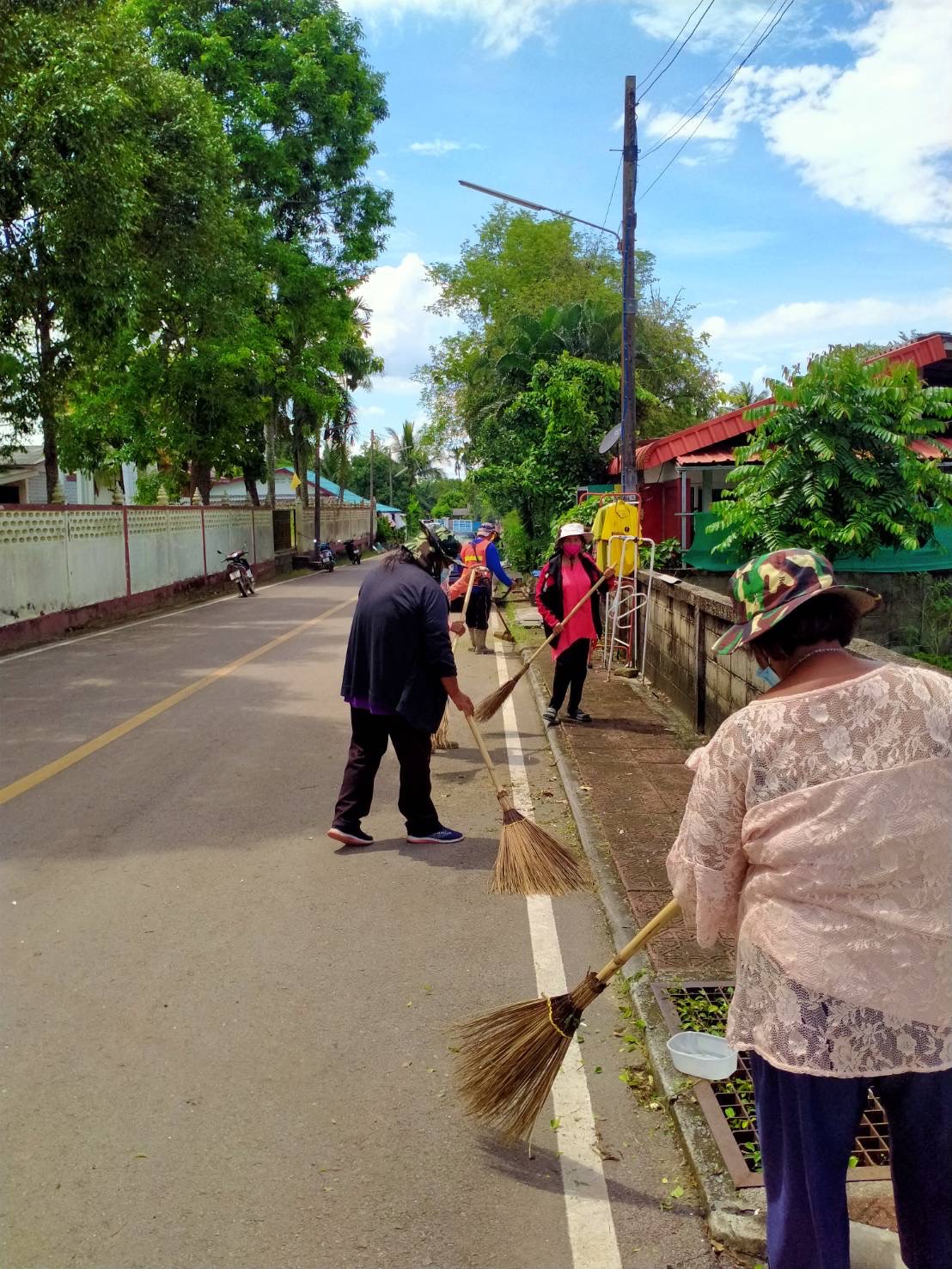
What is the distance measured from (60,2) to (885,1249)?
14.9 meters

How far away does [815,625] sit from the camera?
7.10ft

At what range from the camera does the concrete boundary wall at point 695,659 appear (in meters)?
7.68

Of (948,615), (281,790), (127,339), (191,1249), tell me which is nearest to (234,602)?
(127,339)

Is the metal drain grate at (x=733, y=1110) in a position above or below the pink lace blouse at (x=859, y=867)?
below

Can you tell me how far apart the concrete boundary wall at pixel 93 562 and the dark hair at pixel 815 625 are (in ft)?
46.0

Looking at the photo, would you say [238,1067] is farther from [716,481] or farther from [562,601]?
[716,481]

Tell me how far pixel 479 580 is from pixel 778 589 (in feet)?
32.7

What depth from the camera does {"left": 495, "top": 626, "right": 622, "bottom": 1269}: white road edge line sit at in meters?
2.69

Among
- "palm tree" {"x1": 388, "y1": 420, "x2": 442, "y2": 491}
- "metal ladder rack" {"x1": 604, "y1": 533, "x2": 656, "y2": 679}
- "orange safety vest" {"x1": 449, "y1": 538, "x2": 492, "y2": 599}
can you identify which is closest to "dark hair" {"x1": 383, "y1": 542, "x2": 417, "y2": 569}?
"orange safety vest" {"x1": 449, "y1": 538, "x2": 492, "y2": 599}

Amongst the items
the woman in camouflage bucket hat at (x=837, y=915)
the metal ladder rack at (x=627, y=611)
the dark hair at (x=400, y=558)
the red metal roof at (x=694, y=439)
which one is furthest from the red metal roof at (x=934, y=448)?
the woman in camouflage bucket hat at (x=837, y=915)

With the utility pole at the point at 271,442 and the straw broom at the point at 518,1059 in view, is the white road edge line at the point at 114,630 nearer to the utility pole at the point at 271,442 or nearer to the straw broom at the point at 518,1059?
the utility pole at the point at 271,442

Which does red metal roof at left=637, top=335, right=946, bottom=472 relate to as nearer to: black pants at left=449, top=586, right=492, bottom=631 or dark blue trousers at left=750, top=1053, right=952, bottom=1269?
black pants at left=449, top=586, right=492, bottom=631

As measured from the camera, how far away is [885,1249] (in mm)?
2461

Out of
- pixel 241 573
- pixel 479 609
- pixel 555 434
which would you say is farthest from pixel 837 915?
pixel 241 573
